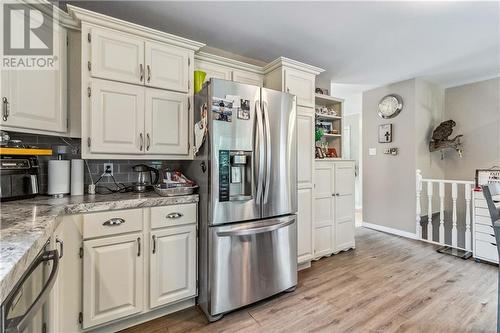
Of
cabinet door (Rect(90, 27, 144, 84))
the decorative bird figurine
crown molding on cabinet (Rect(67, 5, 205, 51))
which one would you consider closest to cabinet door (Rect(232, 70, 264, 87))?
crown molding on cabinet (Rect(67, 5, 205, 51))

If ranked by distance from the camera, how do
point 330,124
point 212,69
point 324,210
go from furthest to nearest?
point 330,124
point 324,210
point 212,69

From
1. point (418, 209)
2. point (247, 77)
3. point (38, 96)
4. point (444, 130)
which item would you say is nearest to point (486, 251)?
point (418, 209)

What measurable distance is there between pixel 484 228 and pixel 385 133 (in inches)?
71.8

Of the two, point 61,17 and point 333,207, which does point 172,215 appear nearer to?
point 61,17

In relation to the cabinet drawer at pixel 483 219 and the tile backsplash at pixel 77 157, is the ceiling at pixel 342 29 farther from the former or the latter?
the cabinet drawer at pixel 483 219

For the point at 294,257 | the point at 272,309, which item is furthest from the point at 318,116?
the point at 272,309

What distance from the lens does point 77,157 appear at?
2.02 metres

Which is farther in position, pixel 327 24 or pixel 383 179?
pixel 383 179

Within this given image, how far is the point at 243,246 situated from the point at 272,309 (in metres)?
0.59

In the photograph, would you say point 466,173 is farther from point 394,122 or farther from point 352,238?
point 352,238

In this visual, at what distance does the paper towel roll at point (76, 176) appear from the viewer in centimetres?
185

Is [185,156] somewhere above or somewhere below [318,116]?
below

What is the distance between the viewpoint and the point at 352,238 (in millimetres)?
3260

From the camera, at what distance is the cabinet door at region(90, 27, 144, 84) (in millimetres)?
1750
